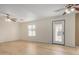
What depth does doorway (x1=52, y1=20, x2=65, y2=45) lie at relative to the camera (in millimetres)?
2109

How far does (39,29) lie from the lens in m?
2.19

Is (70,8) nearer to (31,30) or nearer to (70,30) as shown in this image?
(70,30)

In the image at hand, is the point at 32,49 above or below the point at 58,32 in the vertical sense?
below

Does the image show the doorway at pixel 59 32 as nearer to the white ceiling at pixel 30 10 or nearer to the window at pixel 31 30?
the white ceiling at pixel 30 10

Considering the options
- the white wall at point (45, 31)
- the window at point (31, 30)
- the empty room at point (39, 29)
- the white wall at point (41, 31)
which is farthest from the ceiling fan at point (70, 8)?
the window at point (31, 30)

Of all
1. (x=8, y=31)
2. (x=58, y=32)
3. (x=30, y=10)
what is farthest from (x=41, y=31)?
(x=8, y=31)

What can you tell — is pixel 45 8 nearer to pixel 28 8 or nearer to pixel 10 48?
pixel 28 8

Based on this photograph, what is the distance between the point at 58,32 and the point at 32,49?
2.04 ft

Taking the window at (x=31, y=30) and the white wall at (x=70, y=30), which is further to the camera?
the window at (x=31, y=30)

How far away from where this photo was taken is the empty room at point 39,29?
2057 mm

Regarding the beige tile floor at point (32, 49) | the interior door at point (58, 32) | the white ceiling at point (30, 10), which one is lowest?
the beige tile floor at point (32, 49)

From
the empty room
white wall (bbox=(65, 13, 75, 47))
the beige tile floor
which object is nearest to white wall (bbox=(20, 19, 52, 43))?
the empty room

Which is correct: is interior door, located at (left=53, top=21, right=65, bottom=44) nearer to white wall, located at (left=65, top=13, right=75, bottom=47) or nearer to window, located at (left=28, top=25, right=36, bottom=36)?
white wall, located at (left=65, top=13, right=75, bottom=47)
